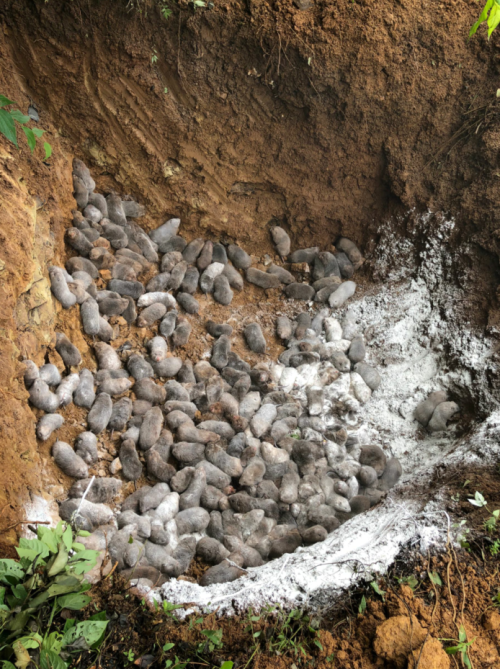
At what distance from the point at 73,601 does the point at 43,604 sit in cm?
15

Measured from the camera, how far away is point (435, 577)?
2.85 m

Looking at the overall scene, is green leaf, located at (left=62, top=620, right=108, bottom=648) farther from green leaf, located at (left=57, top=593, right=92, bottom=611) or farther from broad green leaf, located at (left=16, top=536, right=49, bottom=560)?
broad green leaf, located at (left=16, top=536, right=49, bottom=560)

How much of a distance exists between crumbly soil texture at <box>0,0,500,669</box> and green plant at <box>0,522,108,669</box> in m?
0.92

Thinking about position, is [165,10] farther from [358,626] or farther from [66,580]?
[358,626]

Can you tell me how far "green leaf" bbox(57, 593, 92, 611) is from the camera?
8.14 ft

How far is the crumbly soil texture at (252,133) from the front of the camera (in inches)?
171

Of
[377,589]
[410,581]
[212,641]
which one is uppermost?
[410,581]

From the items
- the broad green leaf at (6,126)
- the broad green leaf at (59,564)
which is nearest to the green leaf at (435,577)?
the broad green leaf at (59,564)

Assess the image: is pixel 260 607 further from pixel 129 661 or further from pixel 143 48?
pixel 143 48

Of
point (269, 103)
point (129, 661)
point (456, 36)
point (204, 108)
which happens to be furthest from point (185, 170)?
point (129, 661)

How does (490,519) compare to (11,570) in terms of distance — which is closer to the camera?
(11,570)

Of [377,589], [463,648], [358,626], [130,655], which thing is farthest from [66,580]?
[463,648]

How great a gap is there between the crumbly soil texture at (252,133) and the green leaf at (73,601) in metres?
1.06

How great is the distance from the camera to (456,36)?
5.08 metres
